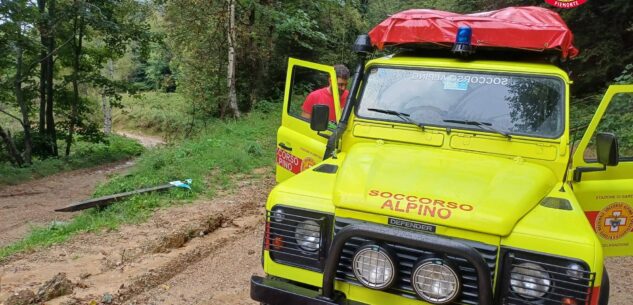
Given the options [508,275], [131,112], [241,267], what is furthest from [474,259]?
[131,112]

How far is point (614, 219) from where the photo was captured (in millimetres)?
4008

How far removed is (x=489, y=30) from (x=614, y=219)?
179 centimetres

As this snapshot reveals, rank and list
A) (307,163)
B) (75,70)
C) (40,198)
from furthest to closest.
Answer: (75,70)
(40,198)
(307,163)

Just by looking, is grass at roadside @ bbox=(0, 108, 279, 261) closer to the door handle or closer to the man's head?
the door handle

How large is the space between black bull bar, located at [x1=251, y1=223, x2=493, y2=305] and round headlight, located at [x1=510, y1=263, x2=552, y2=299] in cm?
17

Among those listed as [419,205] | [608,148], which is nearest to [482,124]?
[608,148]

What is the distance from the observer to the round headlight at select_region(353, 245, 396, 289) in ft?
9.23

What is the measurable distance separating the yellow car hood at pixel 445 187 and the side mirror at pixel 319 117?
0.81m

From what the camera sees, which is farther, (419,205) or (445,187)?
(445,187)

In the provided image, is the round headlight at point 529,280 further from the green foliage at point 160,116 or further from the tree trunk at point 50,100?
the green foliage at point 160,116

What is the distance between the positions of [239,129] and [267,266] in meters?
11.0

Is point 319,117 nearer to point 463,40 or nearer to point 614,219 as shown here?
point 463,40

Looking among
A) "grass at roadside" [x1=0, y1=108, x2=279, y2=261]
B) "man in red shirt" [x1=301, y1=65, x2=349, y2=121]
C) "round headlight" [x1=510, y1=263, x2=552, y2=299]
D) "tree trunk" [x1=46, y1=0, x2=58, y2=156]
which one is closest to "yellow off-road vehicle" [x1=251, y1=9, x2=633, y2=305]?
"round headlight" [x1=510, y1=263, x2=552, y2=299]

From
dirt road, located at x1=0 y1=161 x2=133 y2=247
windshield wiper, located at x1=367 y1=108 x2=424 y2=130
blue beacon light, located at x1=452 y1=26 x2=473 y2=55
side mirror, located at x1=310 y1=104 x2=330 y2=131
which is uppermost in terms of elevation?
blue beacon light, located at x1=452 y1=26 x2=473 y2=55
